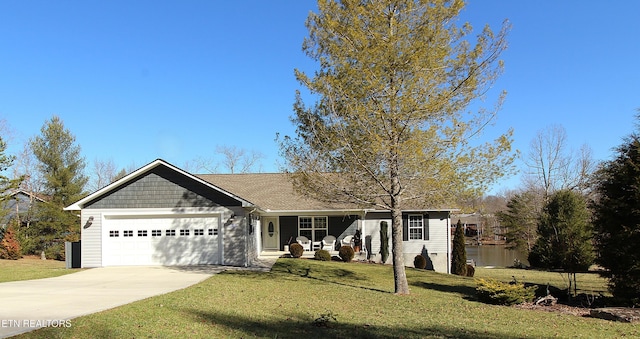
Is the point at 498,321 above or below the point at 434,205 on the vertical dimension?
below

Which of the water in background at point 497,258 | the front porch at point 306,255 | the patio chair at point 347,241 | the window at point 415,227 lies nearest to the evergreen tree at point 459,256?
the window at point 415,227

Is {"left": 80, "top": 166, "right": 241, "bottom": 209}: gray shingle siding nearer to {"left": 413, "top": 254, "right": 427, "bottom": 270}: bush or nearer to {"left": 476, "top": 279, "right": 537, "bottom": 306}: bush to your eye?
{"left": 413, "top": 254, "right": 427, "bottom": 270}: bush

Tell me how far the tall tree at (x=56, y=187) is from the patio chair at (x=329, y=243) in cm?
1701

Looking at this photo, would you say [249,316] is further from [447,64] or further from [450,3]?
[450,3]

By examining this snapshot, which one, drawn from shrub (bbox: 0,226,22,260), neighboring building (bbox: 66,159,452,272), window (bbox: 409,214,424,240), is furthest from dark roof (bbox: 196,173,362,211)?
shrub (bbox: 0,226,22,260)

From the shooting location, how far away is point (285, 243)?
23562mm

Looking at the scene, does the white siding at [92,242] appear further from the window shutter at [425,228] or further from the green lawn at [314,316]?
the window shutter at [425,228]

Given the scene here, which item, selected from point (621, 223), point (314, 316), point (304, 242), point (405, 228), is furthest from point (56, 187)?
point (621, 223)

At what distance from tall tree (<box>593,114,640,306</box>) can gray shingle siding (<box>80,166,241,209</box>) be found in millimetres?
12884

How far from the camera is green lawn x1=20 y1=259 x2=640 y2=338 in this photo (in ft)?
23.6

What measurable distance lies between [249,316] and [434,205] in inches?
270

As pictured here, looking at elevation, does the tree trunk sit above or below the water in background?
above

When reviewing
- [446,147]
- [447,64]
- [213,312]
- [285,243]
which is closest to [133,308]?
[213,312]

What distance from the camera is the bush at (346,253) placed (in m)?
20.6
